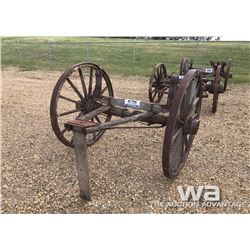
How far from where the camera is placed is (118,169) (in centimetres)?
464

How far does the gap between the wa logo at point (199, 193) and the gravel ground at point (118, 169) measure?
0.09m

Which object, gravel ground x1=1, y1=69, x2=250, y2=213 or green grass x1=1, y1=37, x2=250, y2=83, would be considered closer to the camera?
gravel ground x1=1, y1=69, x2=250, y2=213

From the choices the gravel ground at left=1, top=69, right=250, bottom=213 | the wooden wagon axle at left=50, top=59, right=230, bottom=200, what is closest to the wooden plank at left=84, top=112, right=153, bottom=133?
the wooden wagon axle at left=50, top=59, right=230, bottom=200

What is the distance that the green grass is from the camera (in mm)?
14703

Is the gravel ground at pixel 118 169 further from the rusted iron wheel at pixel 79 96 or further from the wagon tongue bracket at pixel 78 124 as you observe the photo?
the wagon tongue bracket at pixel 78 124

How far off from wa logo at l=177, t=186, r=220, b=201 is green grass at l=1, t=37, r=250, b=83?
8.60 meters

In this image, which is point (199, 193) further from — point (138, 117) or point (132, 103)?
point (132, 103)

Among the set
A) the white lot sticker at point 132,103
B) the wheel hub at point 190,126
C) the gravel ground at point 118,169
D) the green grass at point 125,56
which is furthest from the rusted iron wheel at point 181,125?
the green grass at point 125,56

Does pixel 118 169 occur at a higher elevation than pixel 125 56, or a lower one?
lower

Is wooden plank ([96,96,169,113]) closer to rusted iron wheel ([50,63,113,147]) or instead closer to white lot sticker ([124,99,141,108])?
white lot sticker ([124,99,141,108])

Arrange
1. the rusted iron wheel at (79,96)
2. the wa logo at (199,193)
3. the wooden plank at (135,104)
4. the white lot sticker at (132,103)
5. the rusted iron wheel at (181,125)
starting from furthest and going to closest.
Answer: the white lot sticker at (132,103)
the wooden plank at (135,104)
the rusted iron wheel at (79,96)
the wa logo at (199,193)
the rusted iron wheel at (181,125)

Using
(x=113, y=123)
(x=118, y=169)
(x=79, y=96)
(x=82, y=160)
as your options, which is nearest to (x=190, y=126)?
(x=113, y=123)

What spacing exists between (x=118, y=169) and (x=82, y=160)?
1110mm

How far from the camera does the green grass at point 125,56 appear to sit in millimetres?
14703
